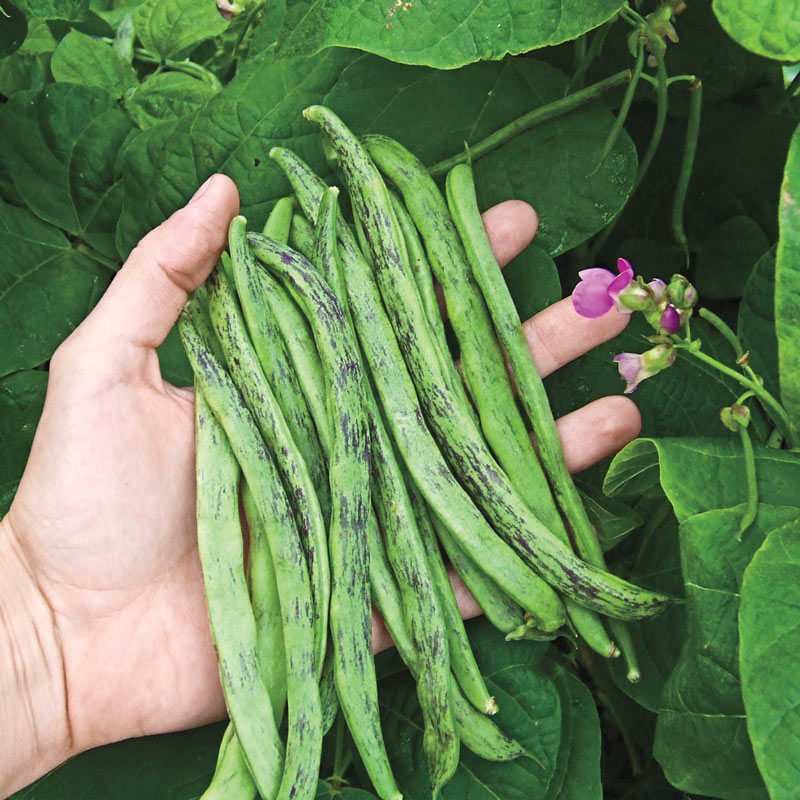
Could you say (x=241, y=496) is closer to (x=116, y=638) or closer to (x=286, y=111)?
(x=116, y=638)

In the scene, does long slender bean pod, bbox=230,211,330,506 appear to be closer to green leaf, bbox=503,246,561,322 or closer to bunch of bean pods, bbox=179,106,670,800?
bunch of bean pods, bbox=179,106,670,800

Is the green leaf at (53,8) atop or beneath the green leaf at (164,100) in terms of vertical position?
atop

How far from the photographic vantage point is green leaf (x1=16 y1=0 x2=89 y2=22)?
3.89ft

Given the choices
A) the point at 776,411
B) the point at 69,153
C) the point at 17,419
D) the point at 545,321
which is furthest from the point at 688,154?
the point at 17,419

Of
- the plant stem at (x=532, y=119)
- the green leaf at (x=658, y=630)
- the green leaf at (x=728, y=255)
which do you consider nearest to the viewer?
the green leaf at (x=658, y=630)

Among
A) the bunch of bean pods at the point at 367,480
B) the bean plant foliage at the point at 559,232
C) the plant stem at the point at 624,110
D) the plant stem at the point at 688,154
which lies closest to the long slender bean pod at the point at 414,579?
the bunch of bean pods at the point at 367,480

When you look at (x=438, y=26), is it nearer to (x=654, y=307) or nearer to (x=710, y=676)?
(x=654, y=307)

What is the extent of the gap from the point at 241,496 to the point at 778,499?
2.51 feet

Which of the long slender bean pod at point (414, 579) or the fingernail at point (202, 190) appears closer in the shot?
the long slender bean pod at point (414, 579)

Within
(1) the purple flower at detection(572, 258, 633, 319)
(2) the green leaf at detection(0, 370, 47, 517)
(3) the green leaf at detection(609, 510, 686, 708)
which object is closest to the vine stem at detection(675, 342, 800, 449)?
(1) the purple flower at detection(572, 258, 633, 319)

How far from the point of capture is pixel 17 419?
141 centimetres

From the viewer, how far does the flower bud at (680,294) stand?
1.01m

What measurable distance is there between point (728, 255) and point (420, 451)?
76 cm

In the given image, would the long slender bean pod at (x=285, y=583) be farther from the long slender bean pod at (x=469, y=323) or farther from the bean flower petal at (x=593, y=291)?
the bean flower petal at (x=593, y=291)
